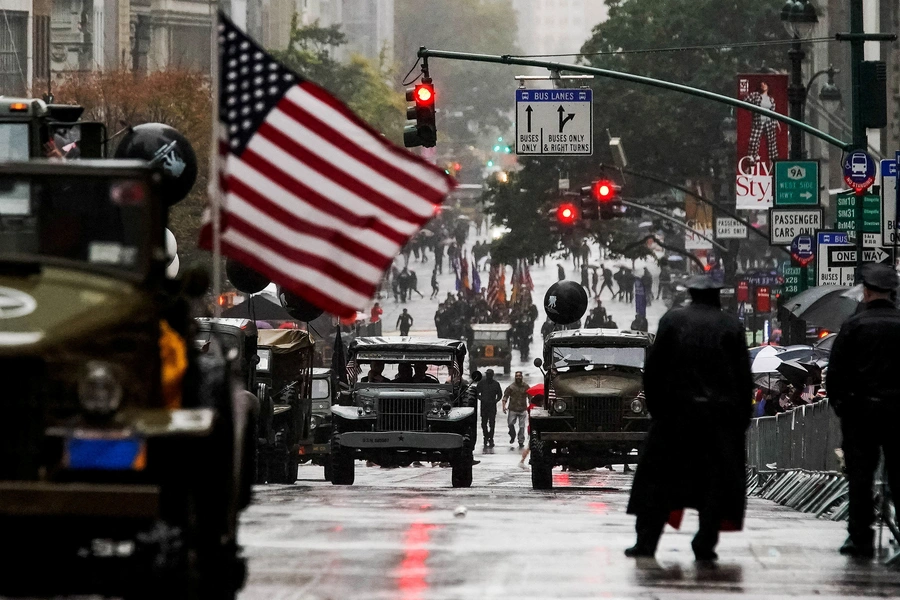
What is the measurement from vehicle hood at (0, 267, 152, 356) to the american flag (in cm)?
213

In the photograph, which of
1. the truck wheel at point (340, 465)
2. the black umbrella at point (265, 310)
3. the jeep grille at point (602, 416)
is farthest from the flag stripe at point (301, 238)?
the black umbrella at point (265, 310)

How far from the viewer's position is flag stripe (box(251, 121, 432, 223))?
10742 millimetres

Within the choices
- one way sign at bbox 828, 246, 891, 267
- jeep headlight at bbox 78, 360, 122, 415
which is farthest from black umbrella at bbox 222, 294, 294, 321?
jeep headlight at bbox 78, 360, 122, 415

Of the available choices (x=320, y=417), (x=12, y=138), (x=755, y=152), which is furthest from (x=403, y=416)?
(x=755, y=152)

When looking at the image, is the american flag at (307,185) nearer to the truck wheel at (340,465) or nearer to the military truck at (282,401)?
the military truck at (282,401)

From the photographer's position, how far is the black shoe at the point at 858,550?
41.1ft

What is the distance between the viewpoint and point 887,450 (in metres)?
12.6

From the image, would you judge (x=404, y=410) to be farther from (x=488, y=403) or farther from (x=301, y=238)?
(x=488, y=403)

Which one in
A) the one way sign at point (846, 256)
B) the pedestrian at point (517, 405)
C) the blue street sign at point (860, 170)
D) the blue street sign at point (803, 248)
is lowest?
the pedestrian at point (517, 405)

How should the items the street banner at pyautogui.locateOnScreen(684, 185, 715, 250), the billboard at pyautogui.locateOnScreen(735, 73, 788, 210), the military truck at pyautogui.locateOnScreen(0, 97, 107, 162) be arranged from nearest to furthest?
1. the military truck at pyautogui.locateOnScreen(0, 97, 107, 162)
2. the billboard at pyautogui.locateOnScreen(735, 73, 788, 210)
3. the street banner at pyautogui.locateOnScreen(684, 185, 715, 250)

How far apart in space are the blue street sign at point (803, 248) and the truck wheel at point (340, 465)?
9.98 metres

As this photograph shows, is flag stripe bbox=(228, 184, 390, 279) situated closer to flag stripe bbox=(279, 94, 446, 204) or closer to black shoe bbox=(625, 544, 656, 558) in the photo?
flag stripe bbox=(279, 94, 446, 204)

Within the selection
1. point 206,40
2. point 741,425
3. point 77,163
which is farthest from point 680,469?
point 206,40

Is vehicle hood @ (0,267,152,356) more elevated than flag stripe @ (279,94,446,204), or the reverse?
flag stripe @ (279,94,446,204)
